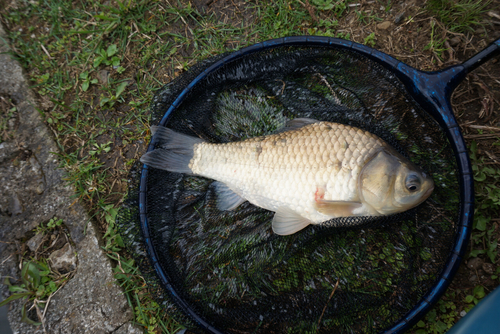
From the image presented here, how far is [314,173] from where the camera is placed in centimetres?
134

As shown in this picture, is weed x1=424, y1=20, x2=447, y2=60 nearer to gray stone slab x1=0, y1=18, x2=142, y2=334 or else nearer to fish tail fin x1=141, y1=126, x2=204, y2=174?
fish tail fin x1=141, y1=126, x2=204, y2=174

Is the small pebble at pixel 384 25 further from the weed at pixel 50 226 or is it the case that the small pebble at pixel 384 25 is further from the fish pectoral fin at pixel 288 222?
the weed at pixel 50 226

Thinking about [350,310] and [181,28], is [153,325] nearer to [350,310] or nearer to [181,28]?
[350,310]

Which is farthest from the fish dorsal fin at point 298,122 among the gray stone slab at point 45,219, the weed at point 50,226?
the weed at point 50,226

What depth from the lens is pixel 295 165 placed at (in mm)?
1368

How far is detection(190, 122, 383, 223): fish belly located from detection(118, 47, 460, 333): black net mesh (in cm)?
15

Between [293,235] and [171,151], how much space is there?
2.45 feet

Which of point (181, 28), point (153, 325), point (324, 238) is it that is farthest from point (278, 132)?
point (153, 325)

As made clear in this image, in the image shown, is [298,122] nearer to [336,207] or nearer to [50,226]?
[336,207]

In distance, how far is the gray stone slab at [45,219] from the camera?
1718mm

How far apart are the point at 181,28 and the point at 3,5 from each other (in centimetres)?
144

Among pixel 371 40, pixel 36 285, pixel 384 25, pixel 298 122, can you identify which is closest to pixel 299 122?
pixel 298 122

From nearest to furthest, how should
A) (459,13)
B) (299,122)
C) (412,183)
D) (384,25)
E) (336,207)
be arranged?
(412,183) → (336,207) → (299,122) → (459,13) → (384,25)

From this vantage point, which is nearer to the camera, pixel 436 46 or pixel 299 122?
pixel 299 122
